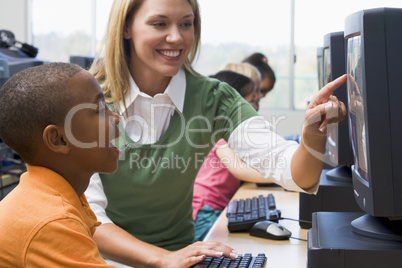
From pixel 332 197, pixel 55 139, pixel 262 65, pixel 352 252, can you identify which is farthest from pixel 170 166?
A: pixel 262 65

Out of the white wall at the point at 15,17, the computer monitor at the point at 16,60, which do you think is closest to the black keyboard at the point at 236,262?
the computer monitor at the point at 16,60

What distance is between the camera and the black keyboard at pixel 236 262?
43.6 inches

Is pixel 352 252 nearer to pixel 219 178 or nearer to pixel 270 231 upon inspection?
pixel 270 231

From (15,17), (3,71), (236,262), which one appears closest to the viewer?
(236,262)

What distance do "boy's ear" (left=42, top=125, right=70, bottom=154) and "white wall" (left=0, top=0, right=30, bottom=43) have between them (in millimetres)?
4892

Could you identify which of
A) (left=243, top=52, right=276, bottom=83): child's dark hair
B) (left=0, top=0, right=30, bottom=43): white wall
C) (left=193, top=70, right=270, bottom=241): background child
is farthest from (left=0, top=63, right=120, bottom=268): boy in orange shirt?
(left=0, top=0, right=30, bottom=43): white wall

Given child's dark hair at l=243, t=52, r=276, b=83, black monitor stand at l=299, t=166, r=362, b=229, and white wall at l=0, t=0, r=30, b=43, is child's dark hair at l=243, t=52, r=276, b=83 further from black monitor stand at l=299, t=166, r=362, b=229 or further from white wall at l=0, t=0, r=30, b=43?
white wall at l=0, t=0, r=30, b=43

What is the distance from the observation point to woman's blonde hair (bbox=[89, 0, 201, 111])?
1.43 meters

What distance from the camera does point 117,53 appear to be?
4.78ft

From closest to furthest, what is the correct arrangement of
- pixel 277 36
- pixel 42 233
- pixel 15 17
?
pixel 42 233, pixel 277 36, pixel 15 17

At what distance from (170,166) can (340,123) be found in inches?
19.7

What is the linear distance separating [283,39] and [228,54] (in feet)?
1.84

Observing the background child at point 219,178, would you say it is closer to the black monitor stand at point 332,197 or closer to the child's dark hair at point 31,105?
the black monitor stand at point 332,197

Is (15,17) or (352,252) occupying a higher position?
(15,17)
